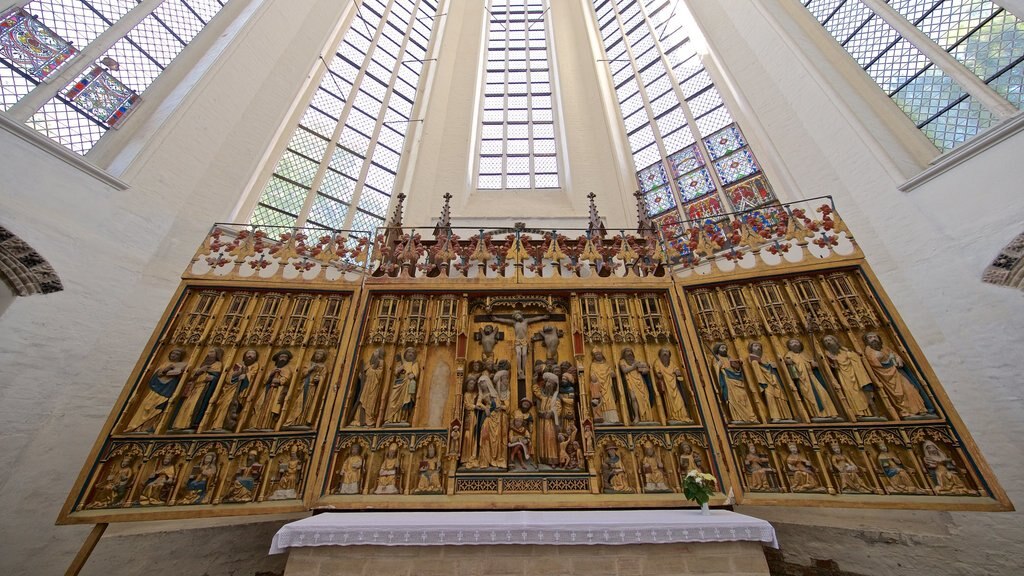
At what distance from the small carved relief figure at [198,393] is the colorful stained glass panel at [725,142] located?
10024 millimetres

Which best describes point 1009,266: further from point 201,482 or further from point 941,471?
point 201,482

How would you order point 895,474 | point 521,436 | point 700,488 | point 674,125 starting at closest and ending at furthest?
point 700,488
point 895,474
point 521,436
point 674,125

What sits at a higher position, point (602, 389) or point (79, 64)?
point (79, 64)

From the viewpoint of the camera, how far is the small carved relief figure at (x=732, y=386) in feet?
13.0

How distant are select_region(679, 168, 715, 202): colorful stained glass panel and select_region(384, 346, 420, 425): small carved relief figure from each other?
7.73m

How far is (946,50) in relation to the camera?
6.11m

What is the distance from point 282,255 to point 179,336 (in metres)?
1.29

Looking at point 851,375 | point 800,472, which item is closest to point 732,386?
point 800,472

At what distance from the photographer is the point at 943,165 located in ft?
15.9

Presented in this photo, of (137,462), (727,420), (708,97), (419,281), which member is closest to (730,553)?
(727,420)

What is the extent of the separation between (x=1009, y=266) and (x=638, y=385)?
11.9 ft

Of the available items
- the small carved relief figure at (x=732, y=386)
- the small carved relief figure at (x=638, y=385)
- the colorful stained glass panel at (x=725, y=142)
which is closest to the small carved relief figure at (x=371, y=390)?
the small carved relief figure at (x=638, y=385)

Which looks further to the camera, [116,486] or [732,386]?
[732,386]

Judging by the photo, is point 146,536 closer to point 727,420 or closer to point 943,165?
point 727,420
